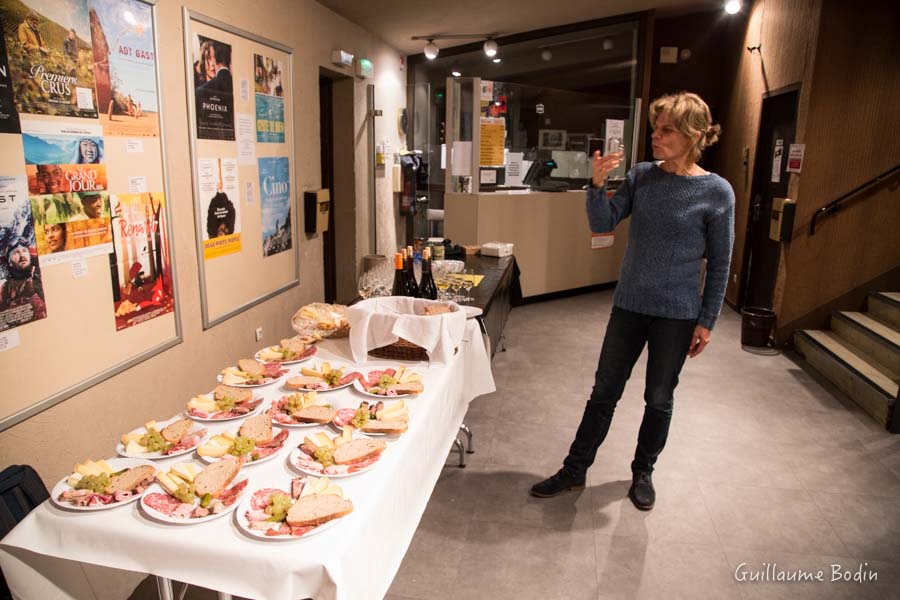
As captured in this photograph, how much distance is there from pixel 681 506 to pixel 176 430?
2096 mm

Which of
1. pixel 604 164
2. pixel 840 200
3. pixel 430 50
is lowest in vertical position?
pixel 840 200

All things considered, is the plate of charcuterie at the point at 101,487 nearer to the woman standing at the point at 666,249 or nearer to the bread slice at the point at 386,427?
the bread slice at the point at 386,427

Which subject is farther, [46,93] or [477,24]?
[477,24]

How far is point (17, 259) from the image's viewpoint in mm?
1782

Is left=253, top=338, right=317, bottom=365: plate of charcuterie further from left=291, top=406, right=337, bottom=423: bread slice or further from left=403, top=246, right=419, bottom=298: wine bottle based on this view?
left=403, top=246, right=419, bottom=298: wine bottle

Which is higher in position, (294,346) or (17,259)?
(17,259)

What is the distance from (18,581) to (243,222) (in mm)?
2310

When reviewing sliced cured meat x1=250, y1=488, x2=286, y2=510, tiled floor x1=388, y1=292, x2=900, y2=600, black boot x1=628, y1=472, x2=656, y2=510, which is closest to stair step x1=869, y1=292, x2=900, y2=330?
tiled floor x1=388, y1=292, x2=900, y2=600

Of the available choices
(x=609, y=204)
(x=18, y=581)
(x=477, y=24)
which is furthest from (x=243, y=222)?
(x=477, y=24)

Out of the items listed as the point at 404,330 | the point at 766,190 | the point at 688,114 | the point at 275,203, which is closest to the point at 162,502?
the point at 404,330

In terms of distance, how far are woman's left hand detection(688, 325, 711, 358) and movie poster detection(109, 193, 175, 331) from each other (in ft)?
7.13

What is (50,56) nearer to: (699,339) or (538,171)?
(699,339)

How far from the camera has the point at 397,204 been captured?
6609mm

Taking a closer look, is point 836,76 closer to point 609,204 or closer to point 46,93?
point 609,204
